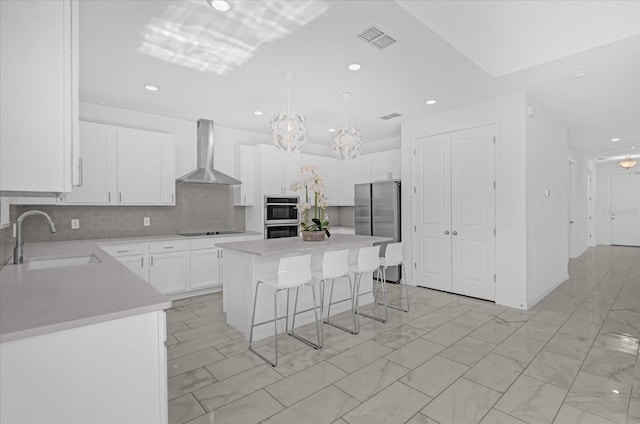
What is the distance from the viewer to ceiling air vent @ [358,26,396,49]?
255 centimetres

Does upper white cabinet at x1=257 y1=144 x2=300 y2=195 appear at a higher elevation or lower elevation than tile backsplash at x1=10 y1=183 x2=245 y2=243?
higher

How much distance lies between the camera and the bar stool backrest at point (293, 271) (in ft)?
9.10

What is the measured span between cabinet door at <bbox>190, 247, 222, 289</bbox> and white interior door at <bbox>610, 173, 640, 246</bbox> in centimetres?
1205

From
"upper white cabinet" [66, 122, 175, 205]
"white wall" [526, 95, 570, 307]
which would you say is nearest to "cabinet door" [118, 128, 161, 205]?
"upper white cabinet" [66, 122, 175, 205]

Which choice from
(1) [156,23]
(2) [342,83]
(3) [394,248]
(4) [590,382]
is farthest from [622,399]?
(1) [156,23]

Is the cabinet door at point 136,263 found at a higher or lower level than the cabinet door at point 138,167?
lower

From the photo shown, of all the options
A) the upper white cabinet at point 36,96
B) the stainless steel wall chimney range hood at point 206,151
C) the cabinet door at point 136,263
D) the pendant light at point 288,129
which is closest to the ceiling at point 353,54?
the stainless steel wall chimney range hood at point 206,151

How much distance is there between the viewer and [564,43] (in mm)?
2953

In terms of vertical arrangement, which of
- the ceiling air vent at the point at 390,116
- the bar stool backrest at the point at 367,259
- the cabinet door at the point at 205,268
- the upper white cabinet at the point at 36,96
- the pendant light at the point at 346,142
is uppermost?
the ceiling air vent at the point at 390,116

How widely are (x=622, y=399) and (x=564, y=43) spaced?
294 cm

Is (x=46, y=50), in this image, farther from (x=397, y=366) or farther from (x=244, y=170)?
(x=244, y=170)

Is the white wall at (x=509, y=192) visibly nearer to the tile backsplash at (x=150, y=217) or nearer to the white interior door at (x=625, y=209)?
the tile backsplash at (x=150, y=217)

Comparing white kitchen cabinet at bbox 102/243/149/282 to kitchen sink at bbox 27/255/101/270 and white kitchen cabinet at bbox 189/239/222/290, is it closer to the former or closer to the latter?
white kitchen cabinet at bbox 189/239/222/290

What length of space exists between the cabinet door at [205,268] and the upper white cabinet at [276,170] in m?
1.35
